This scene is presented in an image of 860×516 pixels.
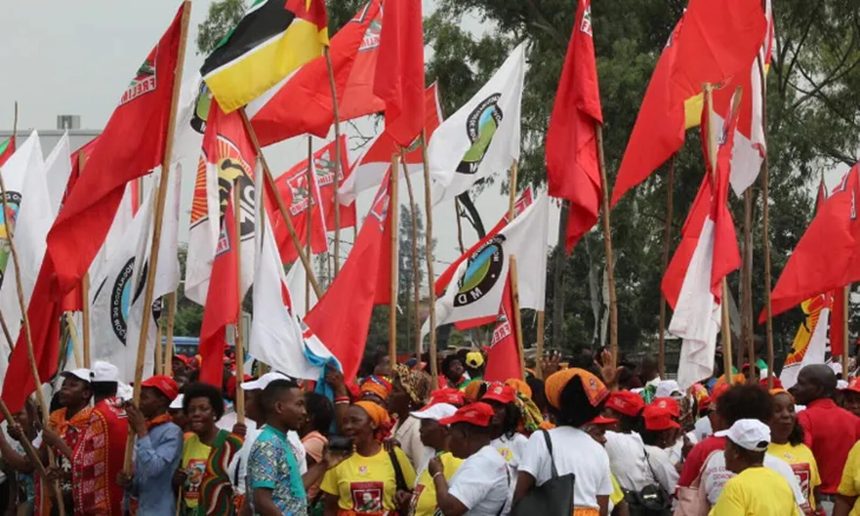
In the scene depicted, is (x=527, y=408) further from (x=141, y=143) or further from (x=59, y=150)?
(x=59, y=150)

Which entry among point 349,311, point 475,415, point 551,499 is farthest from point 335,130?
point 551,499

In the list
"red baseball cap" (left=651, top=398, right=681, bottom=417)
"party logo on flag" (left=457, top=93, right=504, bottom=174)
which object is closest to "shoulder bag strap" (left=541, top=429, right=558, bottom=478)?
"red baseball cap" (left=651, top=398, right=681, bottom=417)

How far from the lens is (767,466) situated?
831 centimetres

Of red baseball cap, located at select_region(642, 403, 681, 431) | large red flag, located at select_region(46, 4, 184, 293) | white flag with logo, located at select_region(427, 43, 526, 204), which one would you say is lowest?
red baseball cap, located at select_region(642, 403, 681, 431)

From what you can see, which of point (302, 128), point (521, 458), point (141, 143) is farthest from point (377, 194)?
point (521, 458)

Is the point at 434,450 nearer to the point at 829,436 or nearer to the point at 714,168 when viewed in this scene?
the point at 829,436

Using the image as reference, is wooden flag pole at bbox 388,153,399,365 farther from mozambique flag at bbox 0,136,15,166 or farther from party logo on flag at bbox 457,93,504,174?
mozambique flag at bbox 0,136,15,166

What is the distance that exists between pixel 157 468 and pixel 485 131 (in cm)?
689

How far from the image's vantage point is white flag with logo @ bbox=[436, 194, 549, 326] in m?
14.1

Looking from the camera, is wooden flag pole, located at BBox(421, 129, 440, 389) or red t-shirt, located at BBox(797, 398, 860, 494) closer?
red t-shirt, located at BBox(797, 398, 860, 494)

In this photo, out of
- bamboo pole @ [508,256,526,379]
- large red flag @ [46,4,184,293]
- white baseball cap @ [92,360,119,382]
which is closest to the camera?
white baseball cap @ [92,360,119,382]

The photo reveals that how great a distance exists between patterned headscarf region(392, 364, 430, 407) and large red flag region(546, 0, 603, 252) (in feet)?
8.16

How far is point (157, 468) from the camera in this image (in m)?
9.42

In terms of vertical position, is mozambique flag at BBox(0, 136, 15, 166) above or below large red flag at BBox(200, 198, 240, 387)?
above
